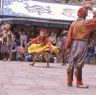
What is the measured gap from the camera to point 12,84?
10430 mm

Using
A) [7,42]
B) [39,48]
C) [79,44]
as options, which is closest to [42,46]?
[39,48]

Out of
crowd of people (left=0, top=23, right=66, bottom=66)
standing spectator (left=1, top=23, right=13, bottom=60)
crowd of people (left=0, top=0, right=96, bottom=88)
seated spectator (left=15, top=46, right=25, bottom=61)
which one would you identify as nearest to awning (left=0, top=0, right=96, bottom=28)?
crowd of people (left=0, top=0, right=96, bottom=88)

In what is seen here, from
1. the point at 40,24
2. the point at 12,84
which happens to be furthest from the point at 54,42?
the point at 12,84

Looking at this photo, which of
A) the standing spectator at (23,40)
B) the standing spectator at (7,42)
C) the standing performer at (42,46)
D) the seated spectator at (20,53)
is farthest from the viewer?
the standing spectator at (23,40)

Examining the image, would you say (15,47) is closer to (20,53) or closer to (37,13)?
(20,53)

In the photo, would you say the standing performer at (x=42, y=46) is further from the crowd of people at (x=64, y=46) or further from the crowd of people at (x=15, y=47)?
the crowd of people at (x=15, y=47)

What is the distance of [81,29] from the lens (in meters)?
10.2

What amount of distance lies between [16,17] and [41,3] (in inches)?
83.2

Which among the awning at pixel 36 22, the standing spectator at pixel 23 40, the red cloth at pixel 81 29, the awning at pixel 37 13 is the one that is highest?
the red cloth at pixel 81 29

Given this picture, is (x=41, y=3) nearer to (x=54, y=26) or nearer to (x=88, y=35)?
(x=54, y=26)

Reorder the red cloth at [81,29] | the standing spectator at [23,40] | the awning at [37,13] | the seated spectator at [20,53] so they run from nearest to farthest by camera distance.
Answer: the red cloth at [81,29] < the seated spectator at [20,53] < the standing spectator at [23,40] < the awning at [37,13]

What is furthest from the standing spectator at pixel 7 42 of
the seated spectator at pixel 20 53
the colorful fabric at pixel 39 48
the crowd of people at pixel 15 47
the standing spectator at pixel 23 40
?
the colorful fabric at pixel 39 48

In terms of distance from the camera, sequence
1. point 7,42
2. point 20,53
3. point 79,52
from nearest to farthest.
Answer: point 79,52 < point 7,42 < point 20,53

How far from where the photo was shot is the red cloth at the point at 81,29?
398 inches
